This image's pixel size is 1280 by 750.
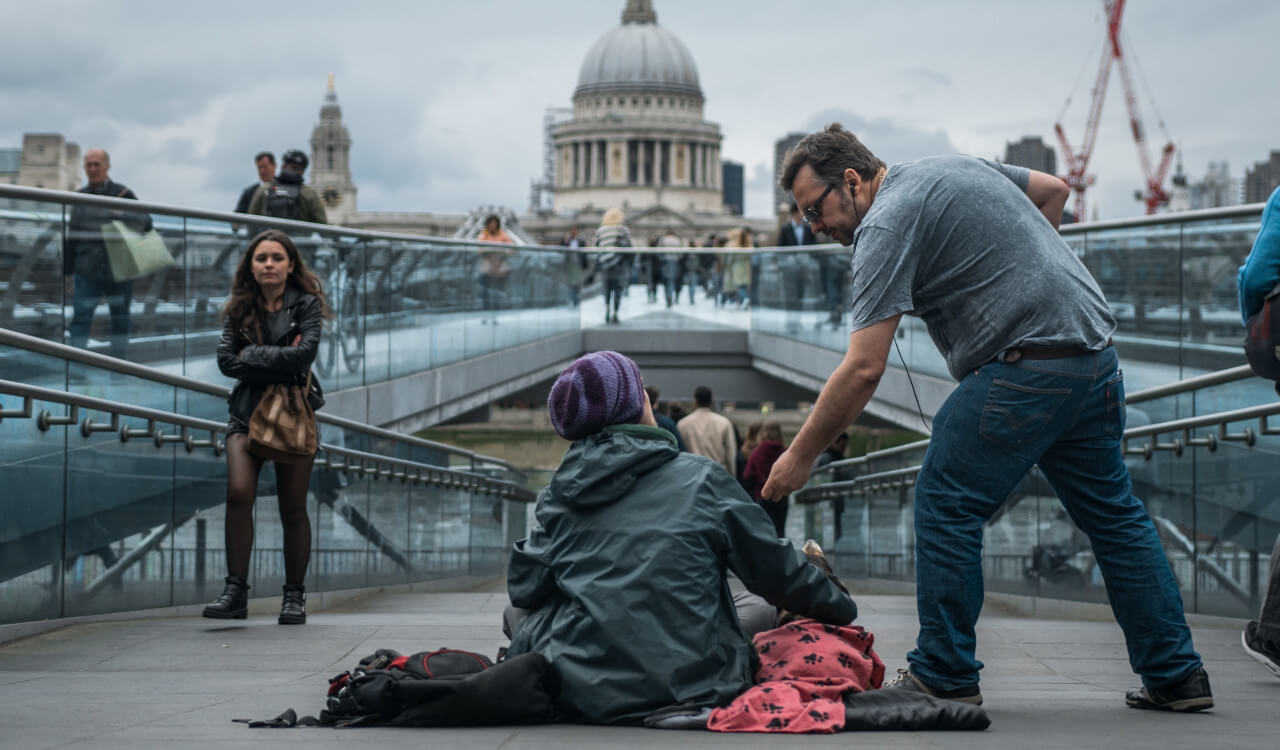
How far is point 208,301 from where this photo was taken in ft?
31.3

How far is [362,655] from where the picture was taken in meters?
5.81

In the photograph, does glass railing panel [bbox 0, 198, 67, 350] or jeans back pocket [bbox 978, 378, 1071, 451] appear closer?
jeans back pocket [bbox 978, 378, 1071, 451]

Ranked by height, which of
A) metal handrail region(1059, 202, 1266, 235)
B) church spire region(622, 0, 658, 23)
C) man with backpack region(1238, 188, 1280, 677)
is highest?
church spire region(622, 0, 658, 23)

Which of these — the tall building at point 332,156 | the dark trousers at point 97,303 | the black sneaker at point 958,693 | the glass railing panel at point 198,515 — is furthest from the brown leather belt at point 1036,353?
the tall building at point 332,156

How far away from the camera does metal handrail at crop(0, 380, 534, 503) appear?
6.32 meters

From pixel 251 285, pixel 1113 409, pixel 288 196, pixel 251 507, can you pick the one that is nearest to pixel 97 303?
pixel 251 285

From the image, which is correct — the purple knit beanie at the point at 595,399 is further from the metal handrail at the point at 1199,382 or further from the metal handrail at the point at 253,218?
the metal handrail at the point at 253,218

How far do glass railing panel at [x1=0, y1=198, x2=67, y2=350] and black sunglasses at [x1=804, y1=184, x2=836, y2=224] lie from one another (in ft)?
15.5

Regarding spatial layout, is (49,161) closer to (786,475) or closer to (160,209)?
(160,209)

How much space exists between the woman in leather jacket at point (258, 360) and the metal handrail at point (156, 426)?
0.52 m

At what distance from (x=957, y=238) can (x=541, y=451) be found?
49963 mm

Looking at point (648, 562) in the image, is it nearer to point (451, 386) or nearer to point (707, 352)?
point (451, 386)

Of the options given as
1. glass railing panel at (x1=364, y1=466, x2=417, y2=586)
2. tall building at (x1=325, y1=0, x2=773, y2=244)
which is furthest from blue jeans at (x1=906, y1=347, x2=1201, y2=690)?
tall building at (x1=325, y1=0, x2=773, y2=244)

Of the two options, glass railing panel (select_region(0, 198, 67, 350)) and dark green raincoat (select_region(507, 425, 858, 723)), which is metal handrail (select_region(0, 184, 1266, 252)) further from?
dark green raincoat (select_region(507, 425, 858, 723))
